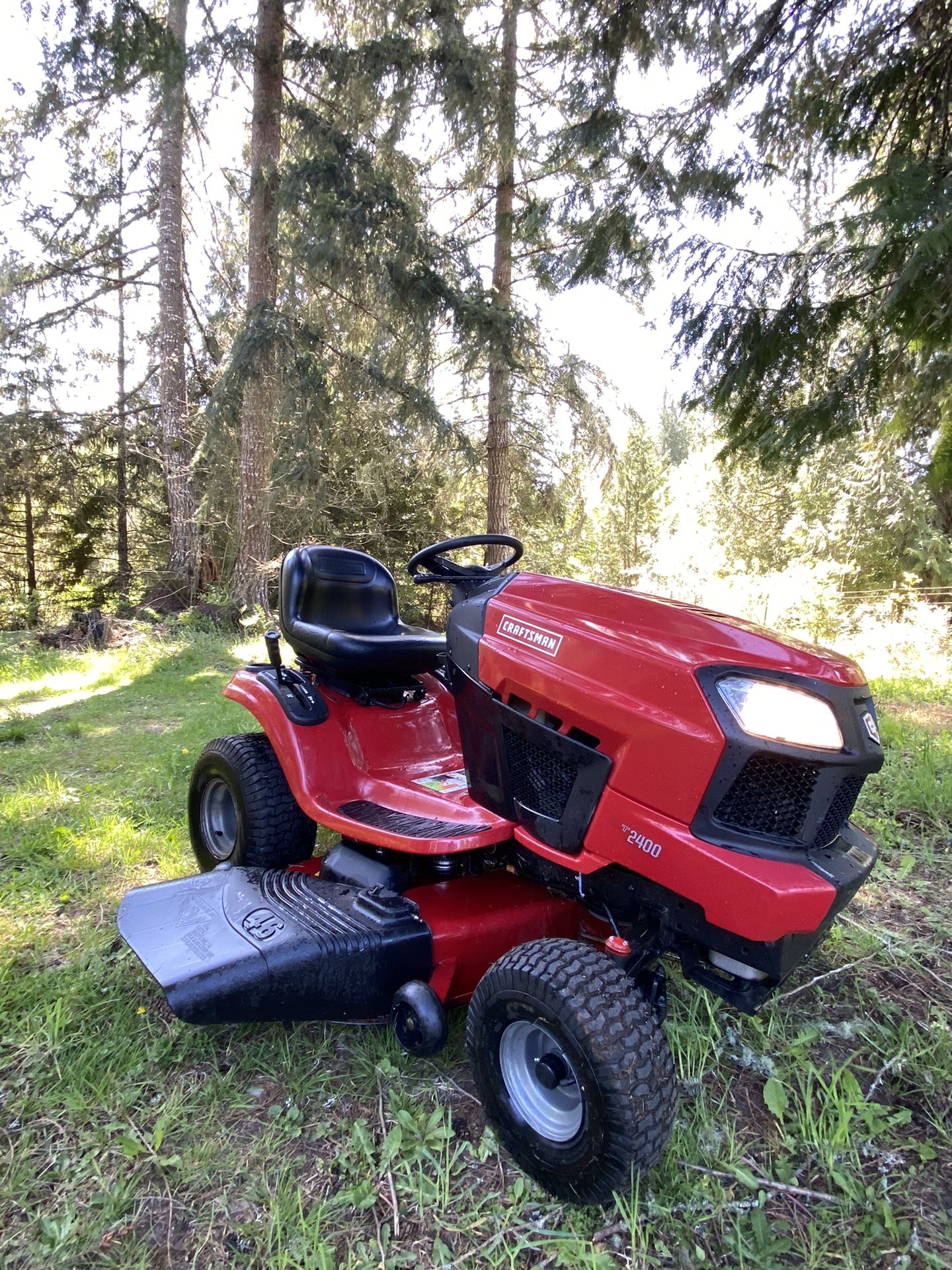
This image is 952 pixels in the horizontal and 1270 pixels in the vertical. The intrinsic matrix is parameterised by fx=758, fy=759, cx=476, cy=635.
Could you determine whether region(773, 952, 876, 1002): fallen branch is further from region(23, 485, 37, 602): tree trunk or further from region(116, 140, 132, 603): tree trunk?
region(23, 485, 37, 602): tree trunk

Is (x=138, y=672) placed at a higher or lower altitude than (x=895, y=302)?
lower

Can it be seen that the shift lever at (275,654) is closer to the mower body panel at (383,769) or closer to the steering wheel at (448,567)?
the mower body panel at (383,769)

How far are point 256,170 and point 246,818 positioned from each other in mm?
8427

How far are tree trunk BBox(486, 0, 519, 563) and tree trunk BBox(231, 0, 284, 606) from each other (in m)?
2.36

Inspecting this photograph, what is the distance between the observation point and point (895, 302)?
9.30 feet

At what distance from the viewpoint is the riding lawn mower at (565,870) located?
4.48 ft

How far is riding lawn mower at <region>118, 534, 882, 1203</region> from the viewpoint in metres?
1.37

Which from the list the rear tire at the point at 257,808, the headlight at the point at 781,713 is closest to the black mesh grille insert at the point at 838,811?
the headlight at the point at 781,713

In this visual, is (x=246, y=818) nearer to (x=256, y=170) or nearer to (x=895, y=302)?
(x=895, y=302)

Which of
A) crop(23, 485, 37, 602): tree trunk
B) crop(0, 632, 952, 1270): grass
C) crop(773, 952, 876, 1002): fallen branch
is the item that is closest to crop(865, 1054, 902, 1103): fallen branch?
crop(0, 632, 952, 1270): grass

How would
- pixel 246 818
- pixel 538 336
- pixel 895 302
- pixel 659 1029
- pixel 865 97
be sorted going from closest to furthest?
1. pixel 659 1029
2. pixel 246 818
3. pixel 895 302
4. pixel 865 97
5. pixel 538 336

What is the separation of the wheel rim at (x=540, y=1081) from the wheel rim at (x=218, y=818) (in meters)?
1.49

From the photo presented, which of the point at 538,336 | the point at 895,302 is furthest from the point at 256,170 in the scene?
the point at 895,302

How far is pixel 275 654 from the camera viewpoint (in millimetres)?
2658
